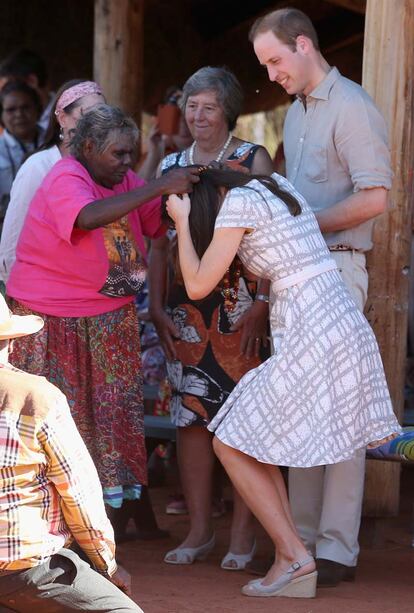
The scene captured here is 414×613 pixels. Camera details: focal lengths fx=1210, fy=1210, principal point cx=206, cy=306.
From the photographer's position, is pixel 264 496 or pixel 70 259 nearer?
pixel 264 496

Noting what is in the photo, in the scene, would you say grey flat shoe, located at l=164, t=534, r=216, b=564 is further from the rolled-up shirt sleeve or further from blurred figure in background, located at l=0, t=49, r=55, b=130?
blurred figure in background, located at l=0, t=49, r=55, b=130

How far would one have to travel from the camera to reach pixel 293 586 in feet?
15.1

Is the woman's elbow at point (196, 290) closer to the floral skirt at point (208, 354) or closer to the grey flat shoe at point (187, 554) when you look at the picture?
the floral skirt at point (208, 354)

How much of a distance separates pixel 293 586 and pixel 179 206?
151cm

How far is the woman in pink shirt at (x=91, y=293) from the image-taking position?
4.78 m

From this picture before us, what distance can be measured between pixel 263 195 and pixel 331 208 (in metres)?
0.52

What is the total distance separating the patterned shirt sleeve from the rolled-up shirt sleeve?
202 centimetres

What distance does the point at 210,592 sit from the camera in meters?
4.79

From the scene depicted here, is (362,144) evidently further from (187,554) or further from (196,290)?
(187,554)

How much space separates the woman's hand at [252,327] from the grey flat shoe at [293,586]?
3.19 ft

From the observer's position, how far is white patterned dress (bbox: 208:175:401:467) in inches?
173

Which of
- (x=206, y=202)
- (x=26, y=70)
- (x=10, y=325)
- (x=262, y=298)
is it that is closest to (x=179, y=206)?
(x=206, y=202)

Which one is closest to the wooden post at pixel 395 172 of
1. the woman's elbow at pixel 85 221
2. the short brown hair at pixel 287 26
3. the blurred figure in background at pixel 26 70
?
the short brown hair at pixel 287 26

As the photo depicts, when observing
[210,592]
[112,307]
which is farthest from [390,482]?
[112,307]
